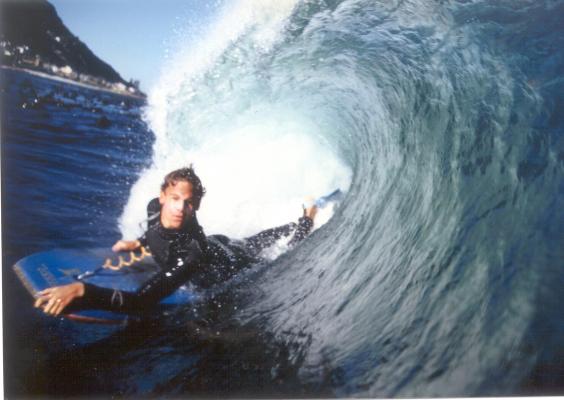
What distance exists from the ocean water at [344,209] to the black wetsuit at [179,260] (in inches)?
8.2

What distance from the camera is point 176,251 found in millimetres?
2760

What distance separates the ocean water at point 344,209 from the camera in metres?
2.50

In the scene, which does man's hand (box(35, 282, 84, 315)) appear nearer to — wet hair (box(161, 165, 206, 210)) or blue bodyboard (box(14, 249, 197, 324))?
blue bodyboard (box(14, 249, 197, 324))

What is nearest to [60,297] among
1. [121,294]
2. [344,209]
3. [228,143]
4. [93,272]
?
[121,294]

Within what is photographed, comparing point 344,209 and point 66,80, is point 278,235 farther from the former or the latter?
point 66,80

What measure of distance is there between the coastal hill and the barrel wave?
0.59 metres

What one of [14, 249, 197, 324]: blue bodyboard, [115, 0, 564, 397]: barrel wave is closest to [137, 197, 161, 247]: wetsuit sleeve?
[14, 249, 197, 324]: blue bodyboard

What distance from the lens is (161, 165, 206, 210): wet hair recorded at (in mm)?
2957

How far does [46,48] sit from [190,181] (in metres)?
2.20

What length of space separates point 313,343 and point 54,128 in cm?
326

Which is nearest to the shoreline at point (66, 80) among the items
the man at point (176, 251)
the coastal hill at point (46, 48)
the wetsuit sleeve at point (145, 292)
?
the coastal hill at point (46, 48)

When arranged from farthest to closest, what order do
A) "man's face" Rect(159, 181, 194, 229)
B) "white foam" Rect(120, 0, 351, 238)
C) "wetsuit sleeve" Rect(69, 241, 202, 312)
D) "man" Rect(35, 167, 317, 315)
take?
"white foam" Rect(120, 0, 351, 238), "man's face" Rect(159, 181, 194, 229), "man" Rect(35, 167, 317, 315), "wetsuit sleeve" Rect(69, 241, 202, 312)

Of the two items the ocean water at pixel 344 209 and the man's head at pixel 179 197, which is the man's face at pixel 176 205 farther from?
the ocean water at pixel 344 209

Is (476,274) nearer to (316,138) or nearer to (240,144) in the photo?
(240,144)
